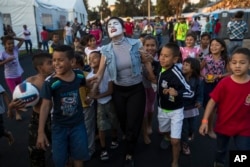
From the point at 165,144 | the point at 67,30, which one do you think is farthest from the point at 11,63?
the point at 67,30

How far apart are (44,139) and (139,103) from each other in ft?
4.39

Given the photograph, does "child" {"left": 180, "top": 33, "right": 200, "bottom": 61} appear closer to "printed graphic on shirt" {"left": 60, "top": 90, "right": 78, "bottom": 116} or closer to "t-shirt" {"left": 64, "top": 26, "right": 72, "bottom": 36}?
"printed graphic on shirt" {"left": 60, "top": 90, "right": 78, "bottom": 116}

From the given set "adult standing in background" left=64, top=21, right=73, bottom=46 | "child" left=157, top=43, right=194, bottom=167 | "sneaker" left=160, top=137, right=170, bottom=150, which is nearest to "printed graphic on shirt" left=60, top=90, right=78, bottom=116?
"child" left=157, top=43, right=194, bottom=167

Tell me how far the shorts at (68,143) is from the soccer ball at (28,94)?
1.20 feet

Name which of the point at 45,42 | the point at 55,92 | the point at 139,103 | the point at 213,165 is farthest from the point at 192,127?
the point at 45,42

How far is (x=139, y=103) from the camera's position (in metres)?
3.65

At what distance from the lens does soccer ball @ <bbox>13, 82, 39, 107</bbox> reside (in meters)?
3.03

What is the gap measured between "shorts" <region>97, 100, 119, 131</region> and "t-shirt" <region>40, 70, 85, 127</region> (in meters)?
0.89

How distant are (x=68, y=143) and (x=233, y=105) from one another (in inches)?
72.7

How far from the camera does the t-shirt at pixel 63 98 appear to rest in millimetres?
2826

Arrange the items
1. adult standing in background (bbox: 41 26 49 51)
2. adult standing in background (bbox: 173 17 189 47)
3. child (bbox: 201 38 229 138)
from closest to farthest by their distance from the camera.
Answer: child (bbox: 201 38 229 138), adult standing in background (bbox: 173 17 189 47), adult standing in background (bbox: 41 26 49 51)

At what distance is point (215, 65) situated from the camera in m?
4.44

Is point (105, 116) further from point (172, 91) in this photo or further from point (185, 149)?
point (185, 149)

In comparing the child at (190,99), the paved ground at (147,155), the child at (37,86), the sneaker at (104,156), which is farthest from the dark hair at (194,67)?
the child at (37,86)
